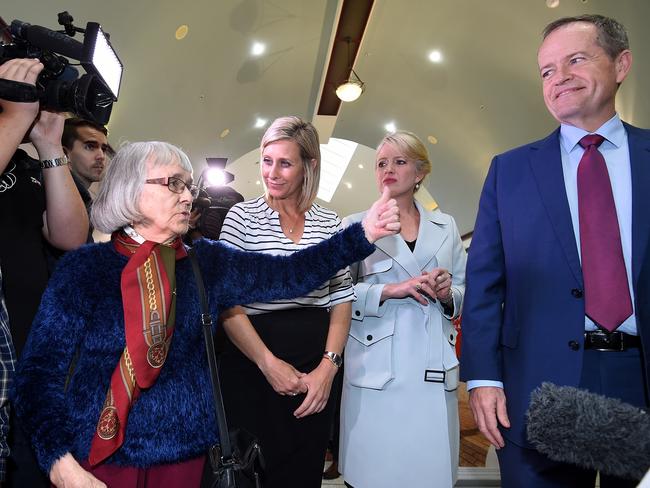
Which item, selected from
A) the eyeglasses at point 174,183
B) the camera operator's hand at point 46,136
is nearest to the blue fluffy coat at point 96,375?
the eyeglasses at point 174,183

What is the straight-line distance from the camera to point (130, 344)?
1.29 meters

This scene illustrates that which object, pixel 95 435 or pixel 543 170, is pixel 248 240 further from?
pixel 543 170

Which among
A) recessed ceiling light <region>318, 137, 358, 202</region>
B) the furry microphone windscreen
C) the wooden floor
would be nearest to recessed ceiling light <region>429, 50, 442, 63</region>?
recessed ceiling light <region>318, 137, 358, 202</region>

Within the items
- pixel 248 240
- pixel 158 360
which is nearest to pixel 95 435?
pixel 158 360

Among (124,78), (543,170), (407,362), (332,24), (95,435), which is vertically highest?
(332,24)

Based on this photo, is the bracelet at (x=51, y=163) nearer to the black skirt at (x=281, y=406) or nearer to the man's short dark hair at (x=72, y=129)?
the black skirt at (x=281, y=406)

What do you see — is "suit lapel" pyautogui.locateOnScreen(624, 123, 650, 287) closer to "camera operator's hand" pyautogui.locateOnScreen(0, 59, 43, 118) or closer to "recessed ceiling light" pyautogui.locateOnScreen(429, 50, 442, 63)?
"camera operator's hand" pyautogui.locateOnScreen(0, 59, 43, 118)

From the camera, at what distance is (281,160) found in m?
1.98

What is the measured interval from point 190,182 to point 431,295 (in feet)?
3.24

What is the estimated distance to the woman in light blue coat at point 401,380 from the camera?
1.98 meters

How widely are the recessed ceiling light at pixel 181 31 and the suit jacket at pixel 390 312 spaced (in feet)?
17.0

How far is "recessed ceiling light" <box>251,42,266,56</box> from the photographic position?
792 centimetres

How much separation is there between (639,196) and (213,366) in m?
1.17

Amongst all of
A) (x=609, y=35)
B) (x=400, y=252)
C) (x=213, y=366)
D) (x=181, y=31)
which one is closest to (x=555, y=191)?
(x=609, y=35)
